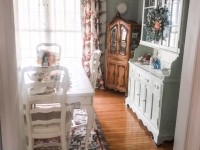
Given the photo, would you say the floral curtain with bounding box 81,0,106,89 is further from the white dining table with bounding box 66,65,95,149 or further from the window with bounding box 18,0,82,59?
the white dining table with bounding box 66,65,95,149

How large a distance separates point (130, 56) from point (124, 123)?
138 cm

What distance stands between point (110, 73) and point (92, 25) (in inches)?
39.1

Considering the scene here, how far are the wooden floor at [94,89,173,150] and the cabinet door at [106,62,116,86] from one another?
41 cm

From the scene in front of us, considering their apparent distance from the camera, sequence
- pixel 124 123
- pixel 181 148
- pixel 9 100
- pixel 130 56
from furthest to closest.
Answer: pixel 130 56 < pixel 124 123 < pixel 181 148 < pixel 9 100

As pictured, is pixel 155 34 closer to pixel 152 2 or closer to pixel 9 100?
pixel 152 2

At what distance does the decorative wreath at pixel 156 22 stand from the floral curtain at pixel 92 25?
1373 millimetres

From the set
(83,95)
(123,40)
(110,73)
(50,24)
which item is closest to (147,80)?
(83,95)

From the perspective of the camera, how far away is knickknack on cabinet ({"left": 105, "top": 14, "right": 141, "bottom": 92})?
12.6 feet

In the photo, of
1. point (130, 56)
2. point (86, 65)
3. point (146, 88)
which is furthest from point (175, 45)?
point (86, 65)

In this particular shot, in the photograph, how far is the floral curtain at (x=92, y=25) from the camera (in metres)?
4.14

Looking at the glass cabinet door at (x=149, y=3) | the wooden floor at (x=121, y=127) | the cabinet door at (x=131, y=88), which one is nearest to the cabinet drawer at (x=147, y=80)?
the cabinet door at (x=131, y=88)

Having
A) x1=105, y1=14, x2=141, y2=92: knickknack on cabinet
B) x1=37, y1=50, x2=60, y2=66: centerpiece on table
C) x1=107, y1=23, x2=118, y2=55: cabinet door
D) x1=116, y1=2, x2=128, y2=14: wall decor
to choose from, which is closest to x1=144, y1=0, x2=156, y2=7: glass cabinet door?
x1=105, y1=14, x2=141, y2=92: knickknack on cabinet

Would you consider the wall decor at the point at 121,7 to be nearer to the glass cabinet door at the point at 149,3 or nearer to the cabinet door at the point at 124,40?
the cabinet door at the point at 124,40

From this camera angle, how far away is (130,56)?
12.8 feet
